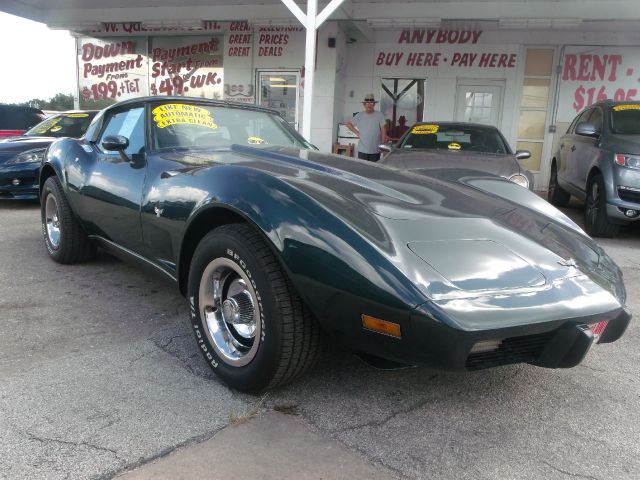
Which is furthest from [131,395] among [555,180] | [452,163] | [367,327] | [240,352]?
[555,180]

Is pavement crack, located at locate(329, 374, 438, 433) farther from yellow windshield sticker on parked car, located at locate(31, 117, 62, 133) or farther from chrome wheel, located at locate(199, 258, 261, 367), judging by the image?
yellow windshield sticker on parked car, located at locate(31, 117, 62, 133)

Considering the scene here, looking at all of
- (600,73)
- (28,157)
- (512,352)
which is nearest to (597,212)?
(512,352)

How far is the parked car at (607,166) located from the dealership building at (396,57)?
3.56m

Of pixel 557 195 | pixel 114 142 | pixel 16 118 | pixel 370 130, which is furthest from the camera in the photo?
pixel 16 118

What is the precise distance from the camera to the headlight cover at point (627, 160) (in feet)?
19.3

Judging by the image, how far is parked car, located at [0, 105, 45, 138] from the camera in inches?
386

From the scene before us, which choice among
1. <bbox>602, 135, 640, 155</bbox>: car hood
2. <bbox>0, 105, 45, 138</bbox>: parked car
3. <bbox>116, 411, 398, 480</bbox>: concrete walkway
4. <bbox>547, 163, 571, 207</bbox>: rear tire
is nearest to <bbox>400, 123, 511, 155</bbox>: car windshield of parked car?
<bbox>602, 135, 640, 155</bbox>: car hood

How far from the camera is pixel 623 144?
20.1 feet

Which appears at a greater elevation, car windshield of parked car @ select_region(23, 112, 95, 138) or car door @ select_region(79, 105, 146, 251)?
car windshield of parked car @ select_region(23, 112, 95, 138)

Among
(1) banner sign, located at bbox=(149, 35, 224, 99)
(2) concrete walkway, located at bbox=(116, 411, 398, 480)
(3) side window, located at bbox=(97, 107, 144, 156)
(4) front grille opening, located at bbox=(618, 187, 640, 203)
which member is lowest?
(2) concrete walkway, located at bbox=(116, 411, 398, 480)

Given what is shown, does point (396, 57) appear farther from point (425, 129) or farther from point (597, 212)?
point (597, 212)

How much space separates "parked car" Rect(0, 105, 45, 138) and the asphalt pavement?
813 cm

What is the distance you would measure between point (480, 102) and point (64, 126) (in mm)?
8298

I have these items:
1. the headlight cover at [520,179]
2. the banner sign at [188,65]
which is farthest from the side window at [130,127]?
the banner sign at [188,65]
